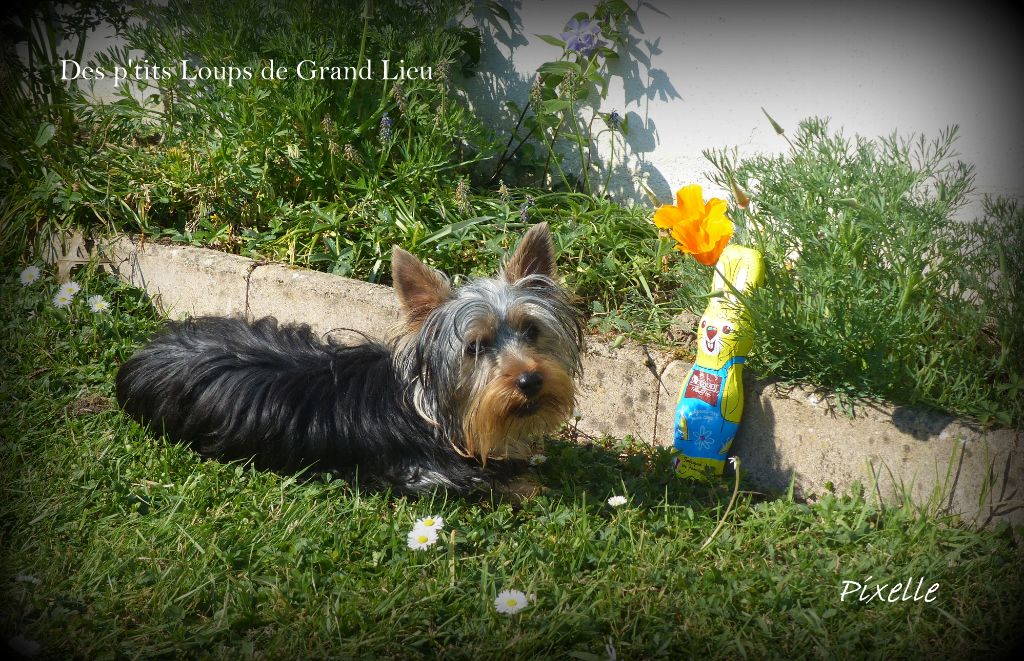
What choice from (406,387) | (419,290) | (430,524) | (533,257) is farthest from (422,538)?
(533,257)

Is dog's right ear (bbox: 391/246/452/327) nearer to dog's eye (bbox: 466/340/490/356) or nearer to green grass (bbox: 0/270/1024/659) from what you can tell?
dog's eye (bbox: 466/340/490/356)

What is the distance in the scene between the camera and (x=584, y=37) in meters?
4.98

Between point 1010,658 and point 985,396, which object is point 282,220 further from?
point 1010,658

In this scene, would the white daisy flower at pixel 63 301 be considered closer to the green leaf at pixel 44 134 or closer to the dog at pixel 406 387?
the green leaf at pixel 44 134

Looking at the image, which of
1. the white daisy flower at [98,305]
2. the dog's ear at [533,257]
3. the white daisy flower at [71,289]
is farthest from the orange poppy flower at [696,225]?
the white daisy flower at [71,289]

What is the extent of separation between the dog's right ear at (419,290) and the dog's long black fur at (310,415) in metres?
0.26

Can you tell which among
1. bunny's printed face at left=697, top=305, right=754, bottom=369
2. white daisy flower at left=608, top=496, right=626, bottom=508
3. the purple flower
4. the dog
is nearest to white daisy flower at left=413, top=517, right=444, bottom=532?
the dog

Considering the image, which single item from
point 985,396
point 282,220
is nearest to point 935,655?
point 985,396

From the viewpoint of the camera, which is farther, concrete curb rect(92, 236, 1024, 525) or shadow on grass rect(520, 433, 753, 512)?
shadow on grass rect(520, 433, 753, 512)

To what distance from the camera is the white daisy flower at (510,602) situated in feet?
9.07

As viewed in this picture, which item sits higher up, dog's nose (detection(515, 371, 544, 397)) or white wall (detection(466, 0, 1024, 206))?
white wall (detection(466, 0, 1024, 206))

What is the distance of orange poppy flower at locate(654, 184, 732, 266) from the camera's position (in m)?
3.67

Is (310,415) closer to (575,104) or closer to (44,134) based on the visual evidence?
(575,104)

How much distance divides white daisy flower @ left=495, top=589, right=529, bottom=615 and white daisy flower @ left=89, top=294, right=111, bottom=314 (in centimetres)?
334
